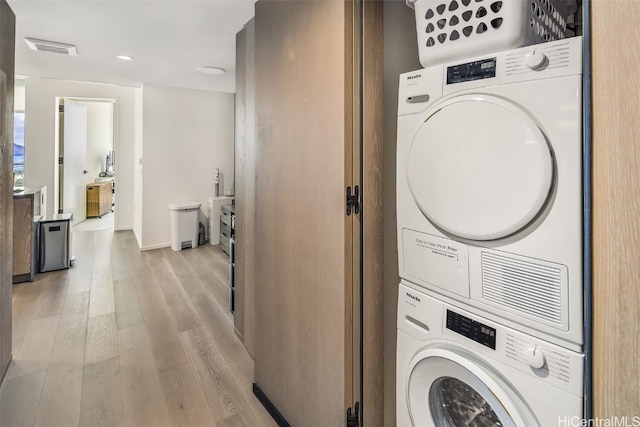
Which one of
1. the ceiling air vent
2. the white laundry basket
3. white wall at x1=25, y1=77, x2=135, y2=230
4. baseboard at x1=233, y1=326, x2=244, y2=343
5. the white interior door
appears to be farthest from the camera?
the white interior door

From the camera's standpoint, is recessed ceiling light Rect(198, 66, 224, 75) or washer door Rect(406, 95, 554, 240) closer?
washer door Rect(406, 95, 554, 240)

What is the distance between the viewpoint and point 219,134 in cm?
549

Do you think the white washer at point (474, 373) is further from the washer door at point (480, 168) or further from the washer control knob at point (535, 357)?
the washer door at point (480, 168)

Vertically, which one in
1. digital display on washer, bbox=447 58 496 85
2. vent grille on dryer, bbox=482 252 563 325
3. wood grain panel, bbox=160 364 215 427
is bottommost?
wood grain panel, bbox=160 364 215 427

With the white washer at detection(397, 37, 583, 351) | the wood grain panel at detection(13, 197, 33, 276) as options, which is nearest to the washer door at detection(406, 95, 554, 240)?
the white washer at detection(397, 37, 583, 351)

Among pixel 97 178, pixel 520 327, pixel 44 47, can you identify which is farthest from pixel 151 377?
pixel 97 178

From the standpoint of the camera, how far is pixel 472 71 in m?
0.97

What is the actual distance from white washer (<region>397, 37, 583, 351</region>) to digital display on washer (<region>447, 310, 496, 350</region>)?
40 millimetres

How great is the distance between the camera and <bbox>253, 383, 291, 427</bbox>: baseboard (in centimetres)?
164

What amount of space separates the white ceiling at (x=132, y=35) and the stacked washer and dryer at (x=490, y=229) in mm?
1842

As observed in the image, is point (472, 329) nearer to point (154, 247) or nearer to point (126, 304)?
point (126, 304)

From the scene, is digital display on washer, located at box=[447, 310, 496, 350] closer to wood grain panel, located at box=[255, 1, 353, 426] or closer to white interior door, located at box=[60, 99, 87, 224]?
wood grain panel, located at box=[255, 1, 353, 426]

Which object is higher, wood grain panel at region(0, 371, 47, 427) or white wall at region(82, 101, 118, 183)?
white wall at region(82, 101, 118, 183)

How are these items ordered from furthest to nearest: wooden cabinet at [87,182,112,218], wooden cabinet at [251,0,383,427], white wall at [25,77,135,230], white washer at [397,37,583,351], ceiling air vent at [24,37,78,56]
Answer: wooden cabinet at [87,182,112,218], white wall at [25,77,135,230], ceiling air vent at [24,37,78,56], wooden cabinet at [251,0,383,427], white washer at [397,37,583,351]
